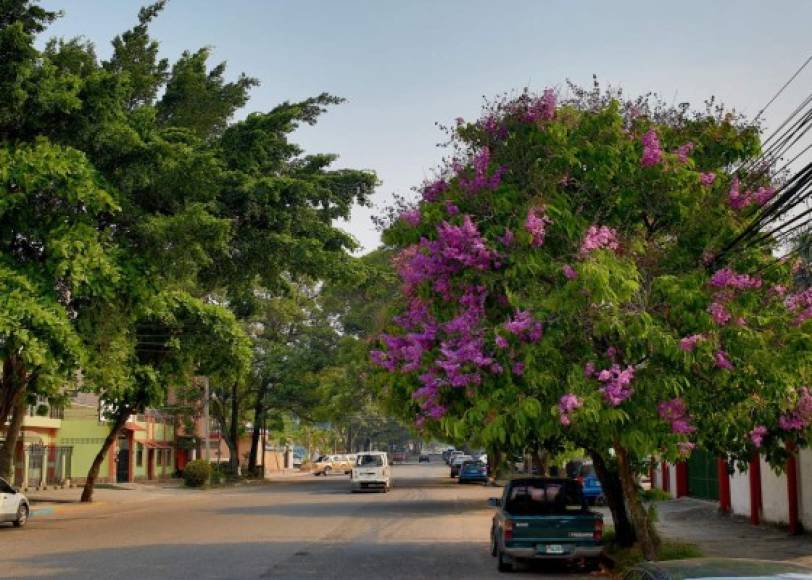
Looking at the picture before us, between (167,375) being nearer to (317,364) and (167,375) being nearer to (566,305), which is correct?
(566,305)

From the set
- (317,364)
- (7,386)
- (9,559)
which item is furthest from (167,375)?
(317,364)

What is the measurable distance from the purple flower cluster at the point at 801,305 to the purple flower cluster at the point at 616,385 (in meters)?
2.56

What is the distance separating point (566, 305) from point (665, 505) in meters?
23.3

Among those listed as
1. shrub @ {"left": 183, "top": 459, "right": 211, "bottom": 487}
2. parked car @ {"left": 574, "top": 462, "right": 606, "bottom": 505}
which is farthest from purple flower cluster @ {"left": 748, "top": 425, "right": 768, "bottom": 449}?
shrub @ {"left": 183, "top": 459, "right": 211, "bottom": 487}

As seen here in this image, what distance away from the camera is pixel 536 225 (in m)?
11.4

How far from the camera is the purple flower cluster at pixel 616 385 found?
1077 cm

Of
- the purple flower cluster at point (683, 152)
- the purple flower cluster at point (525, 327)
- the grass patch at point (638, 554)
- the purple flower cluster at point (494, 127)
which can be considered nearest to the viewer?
the purple flower cluster at point (525, 327)

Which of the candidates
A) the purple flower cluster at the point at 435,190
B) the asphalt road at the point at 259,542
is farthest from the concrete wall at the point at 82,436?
the purple flower cluster at the point at 435,190

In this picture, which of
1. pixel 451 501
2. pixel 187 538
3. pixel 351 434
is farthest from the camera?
pixel 351 434

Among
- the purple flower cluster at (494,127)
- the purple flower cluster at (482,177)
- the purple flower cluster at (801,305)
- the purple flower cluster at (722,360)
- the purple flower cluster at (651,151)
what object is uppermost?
the purple flower cluster at (494,127)

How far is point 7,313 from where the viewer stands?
19875 millimetres

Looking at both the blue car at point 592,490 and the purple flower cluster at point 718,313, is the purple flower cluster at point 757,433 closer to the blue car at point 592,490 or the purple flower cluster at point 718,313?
the purple flower cluster at point 718,313

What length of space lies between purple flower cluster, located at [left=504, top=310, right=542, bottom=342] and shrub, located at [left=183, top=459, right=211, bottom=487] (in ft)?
155

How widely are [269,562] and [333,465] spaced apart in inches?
2747
